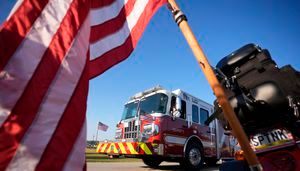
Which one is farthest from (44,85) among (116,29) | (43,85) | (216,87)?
(216,87)

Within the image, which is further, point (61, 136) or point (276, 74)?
point (276, 74)

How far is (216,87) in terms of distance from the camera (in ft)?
5.58

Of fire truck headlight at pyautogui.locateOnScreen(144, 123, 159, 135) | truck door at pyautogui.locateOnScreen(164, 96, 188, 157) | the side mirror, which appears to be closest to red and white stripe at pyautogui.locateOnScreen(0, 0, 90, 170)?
fire truck headlight at pyautogui.locateOnScreen(144, 123, 159, 135)

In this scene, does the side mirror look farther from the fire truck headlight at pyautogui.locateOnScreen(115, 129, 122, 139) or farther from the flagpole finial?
the flagpole finial

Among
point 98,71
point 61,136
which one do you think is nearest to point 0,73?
point 61,136

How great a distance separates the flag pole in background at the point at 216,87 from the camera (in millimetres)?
1578

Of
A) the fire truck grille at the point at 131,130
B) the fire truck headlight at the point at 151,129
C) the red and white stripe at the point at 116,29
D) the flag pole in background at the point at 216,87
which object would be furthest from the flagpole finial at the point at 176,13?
the fire truck grille at the point at 131,130

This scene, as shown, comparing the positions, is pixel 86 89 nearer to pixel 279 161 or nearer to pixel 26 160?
pixel 26 160

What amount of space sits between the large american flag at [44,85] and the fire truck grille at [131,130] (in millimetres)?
7066

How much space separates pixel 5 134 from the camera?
4.37ft

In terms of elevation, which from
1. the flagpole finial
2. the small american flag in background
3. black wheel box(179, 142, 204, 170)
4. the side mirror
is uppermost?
the small american flag in background

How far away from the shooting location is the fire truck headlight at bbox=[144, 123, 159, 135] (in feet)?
25.8

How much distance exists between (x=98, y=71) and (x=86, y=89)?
0.45m

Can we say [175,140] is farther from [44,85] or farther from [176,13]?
[44,85]
